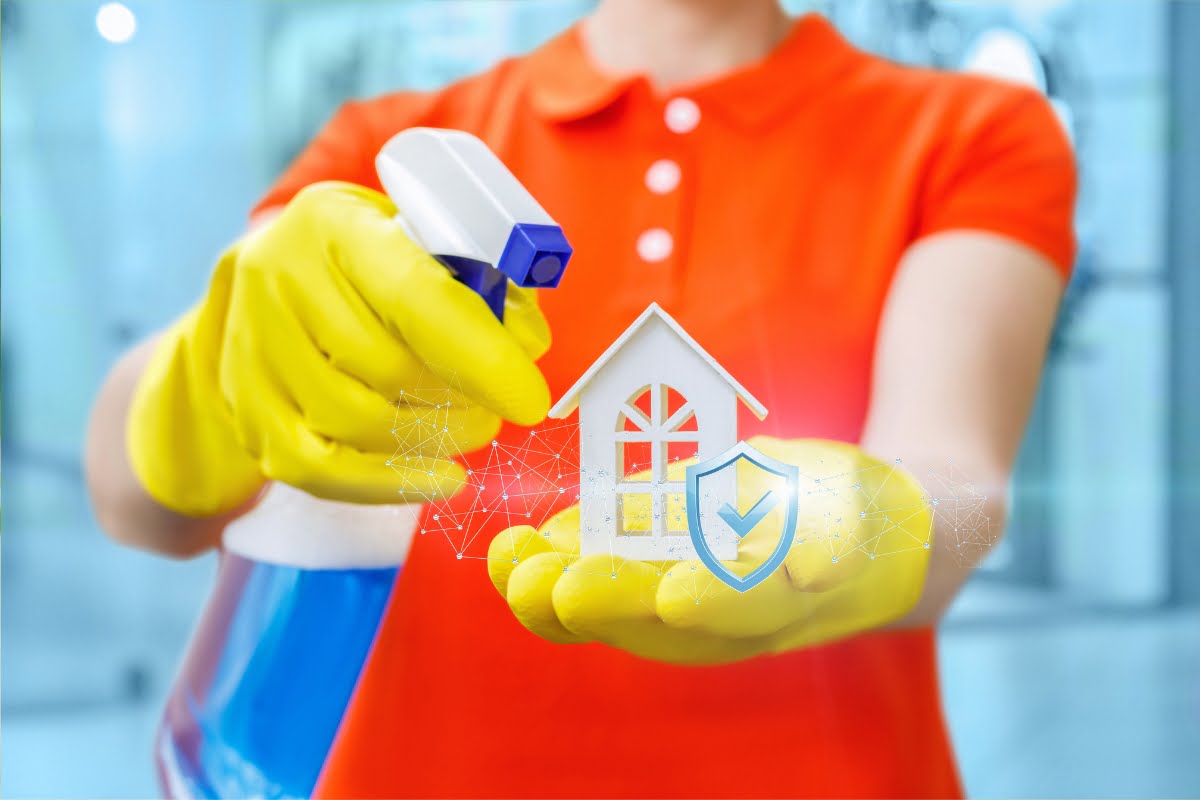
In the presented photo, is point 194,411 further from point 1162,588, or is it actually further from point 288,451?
point 1162,588

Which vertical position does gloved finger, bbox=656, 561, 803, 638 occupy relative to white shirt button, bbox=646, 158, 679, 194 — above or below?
below

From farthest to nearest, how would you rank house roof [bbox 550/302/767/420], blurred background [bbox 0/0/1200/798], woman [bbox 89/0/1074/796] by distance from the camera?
blurred background [bbox 0/0/1200/798]
woman [bbox 89/0/1074/796]
house roof [bbox 550/302/767/420]

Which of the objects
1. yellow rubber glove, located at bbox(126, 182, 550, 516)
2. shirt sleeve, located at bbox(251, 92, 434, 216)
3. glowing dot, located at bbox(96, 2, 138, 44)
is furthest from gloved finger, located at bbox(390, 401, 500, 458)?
glowing dot, located at bbox(96, 2, 138, 44)

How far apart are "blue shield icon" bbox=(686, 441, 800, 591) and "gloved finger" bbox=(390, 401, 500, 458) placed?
8 cm

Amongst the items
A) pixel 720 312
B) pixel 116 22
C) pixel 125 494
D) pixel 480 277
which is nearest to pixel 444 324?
pixel 480 277

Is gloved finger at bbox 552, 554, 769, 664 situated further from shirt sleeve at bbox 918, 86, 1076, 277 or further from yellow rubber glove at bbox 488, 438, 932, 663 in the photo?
shirt sleeve at bbox 918, 86, 1076, 277

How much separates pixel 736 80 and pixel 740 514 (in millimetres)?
204

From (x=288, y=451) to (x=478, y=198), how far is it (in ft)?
0.39

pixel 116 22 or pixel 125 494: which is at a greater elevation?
pixel 116 22

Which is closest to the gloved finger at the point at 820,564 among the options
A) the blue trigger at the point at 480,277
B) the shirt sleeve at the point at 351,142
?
the blue trigger at the point at 480,277


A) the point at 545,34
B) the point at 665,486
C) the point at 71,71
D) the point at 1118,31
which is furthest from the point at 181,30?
the point at 1118,31

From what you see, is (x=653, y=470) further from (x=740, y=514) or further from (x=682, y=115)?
(x=682, y=115)

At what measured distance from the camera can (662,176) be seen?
1.34 feet

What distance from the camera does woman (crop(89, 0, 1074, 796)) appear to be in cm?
38
